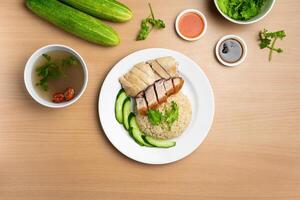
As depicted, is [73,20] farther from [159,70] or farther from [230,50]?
[230,50]

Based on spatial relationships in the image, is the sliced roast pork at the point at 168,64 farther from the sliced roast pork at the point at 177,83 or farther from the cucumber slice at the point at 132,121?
the cucumber slice at the point at 132,121

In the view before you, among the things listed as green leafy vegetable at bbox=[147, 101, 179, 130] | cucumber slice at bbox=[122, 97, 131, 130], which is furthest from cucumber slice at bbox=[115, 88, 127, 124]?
green leafy vegetable at bbox=[147, 101, 179, 130]

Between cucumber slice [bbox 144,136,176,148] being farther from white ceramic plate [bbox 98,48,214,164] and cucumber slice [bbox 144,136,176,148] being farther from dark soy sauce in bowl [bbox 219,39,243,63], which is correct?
dark soy sauce in bowl [bbox 219,39,243,63]

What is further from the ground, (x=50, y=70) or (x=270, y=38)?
(x=270, y=38)

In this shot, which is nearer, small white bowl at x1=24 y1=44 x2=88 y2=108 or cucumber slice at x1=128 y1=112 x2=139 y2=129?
small white bowl at x1=24 y1=44 x2=88 y2=108

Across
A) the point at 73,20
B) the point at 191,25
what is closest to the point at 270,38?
the point at 191,25

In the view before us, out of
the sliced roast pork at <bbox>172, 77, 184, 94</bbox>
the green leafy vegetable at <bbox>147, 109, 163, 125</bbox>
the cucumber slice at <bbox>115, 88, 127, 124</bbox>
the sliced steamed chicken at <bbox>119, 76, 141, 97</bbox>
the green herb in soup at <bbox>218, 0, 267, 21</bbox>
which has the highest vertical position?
the green herb in soup at <bbox>218, 0, 267, 21</bbox>

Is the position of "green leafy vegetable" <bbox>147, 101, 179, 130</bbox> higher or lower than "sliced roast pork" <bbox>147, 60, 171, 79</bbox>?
lower
